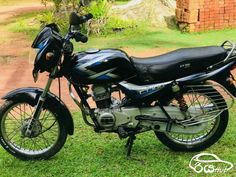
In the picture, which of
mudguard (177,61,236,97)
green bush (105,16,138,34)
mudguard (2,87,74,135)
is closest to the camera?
mudguard (177,61,236,97)

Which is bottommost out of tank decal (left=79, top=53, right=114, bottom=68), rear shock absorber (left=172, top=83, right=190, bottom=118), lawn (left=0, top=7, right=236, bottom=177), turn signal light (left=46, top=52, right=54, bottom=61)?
lawn (left=0, top=7, right=236, bottom=177)

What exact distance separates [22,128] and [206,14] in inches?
266

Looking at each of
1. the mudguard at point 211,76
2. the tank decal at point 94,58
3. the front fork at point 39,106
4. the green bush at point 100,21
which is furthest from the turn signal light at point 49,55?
the green bush at point 100,21

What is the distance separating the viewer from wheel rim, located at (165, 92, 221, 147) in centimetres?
426

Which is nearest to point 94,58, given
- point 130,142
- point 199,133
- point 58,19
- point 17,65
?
point 130,142

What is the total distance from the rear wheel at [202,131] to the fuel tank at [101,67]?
58cm

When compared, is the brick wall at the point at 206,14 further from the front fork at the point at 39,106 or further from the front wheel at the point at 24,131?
the front fork at the point at 39,106

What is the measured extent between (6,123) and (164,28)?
680cm

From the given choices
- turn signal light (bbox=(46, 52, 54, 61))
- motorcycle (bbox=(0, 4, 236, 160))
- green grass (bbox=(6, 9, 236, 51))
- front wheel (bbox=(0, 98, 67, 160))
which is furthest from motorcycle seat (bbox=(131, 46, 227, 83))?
green grass (bbox=(6, 9, 236, 51))

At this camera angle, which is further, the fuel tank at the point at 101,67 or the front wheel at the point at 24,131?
the front wheel at the point at 24,131

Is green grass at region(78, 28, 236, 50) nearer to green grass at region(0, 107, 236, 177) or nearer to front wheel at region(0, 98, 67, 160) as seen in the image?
green grass at region(0, 107, 236, 177)

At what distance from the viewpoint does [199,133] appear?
4.41 m

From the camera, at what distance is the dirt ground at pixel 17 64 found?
689 centimetres

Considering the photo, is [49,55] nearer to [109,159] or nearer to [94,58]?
[94,58]
